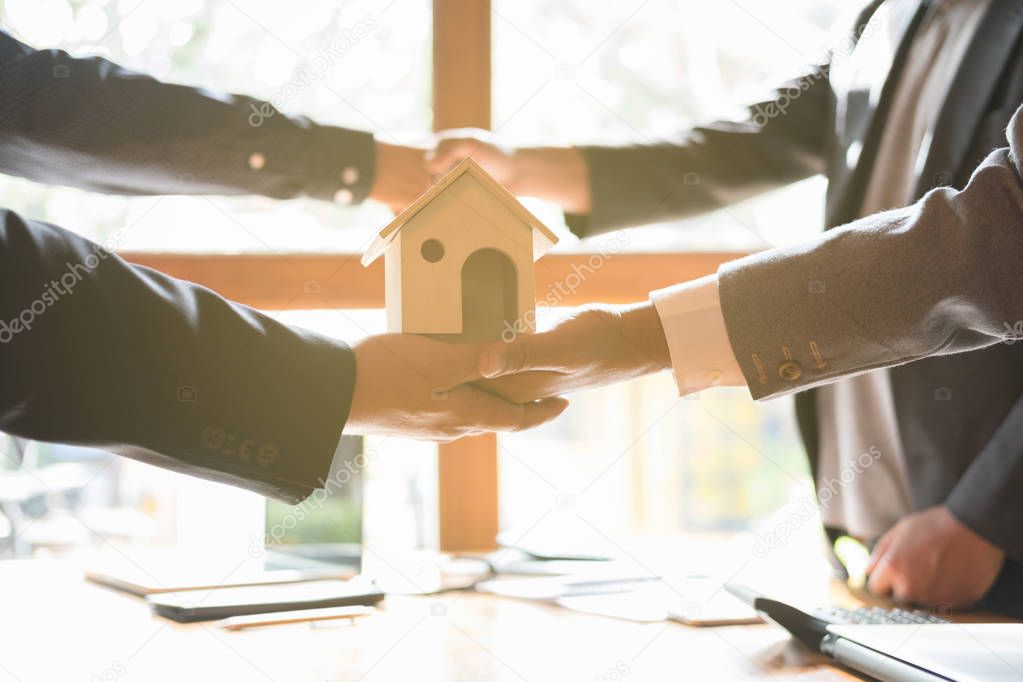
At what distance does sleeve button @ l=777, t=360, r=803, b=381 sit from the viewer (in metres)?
0.94

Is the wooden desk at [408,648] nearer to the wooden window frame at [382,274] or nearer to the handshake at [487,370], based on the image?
the handshake at [487,370]

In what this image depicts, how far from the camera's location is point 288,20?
179cm

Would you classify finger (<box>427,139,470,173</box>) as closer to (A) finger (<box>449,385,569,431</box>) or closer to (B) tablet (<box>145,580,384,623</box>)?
(A) finger (<box>449,385,569,431</box>)

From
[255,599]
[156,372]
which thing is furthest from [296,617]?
[156,372]

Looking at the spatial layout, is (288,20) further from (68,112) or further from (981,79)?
(981,79)

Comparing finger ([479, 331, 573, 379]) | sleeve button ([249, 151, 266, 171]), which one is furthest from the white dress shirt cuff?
sleeve button ([249, 151, 266, 171])

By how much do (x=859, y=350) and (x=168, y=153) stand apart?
3.20 feet

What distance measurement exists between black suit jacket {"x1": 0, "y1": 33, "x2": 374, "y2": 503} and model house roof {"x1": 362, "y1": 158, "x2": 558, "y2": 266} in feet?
0.48

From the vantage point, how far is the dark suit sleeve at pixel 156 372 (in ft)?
2.75

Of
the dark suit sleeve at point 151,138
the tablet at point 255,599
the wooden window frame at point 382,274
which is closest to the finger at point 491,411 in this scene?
the tablet at point 255,599

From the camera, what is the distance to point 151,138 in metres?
1.26

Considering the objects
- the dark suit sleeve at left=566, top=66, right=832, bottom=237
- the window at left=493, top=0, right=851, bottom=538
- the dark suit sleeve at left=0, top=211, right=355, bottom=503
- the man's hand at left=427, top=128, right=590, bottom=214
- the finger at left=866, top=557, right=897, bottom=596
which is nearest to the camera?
the dark suit sleeve at left=0, top=211, right=355, bottom=503

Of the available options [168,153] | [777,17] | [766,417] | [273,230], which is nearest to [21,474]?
[273,230]

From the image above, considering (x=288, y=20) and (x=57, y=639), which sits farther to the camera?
(x=288, y=20)
